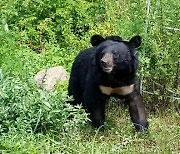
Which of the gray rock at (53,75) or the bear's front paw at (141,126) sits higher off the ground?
the gray rock at (53,75)

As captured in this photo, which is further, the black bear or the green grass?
the black bear

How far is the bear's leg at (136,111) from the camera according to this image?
6.24 metres

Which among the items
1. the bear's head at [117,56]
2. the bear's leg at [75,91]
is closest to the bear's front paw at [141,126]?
the bear's head at [117,56]

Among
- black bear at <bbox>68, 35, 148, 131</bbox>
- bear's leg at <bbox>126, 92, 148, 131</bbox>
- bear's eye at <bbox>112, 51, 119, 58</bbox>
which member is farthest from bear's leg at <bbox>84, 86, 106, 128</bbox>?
bear's eye at <bbox>112, 51, 119, 58</bbox>

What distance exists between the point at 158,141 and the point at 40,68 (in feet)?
9.96

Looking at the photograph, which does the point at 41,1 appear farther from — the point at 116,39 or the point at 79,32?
the point at 116,39

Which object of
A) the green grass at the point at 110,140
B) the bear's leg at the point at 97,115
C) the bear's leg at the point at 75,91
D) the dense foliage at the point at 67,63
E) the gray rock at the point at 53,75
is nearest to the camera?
the green grass at the point at 110,140

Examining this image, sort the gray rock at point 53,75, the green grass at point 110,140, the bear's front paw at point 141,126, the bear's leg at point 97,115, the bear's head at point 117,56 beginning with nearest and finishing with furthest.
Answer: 1. the green grass at point 110,140
2. the bear's head at point 117,56
3. the bear's front paw at point 141,126
4. the bear's leg at point 97,115
5. the gray rock at point 53,75

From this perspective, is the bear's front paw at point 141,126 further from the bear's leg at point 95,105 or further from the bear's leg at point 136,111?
the bear's leg at point 95,105

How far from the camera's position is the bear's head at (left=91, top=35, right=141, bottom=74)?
594cm

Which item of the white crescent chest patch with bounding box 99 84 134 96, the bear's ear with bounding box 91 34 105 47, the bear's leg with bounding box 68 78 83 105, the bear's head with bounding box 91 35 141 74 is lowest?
the bear's leg with bounding box 68 78 83 105

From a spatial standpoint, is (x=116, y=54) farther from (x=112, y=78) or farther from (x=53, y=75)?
(x=53, y=75)

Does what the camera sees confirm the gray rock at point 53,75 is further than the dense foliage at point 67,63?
Yes

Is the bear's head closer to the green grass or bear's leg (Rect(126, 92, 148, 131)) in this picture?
bear's leg (Rect(126, 92, 148, 131))
